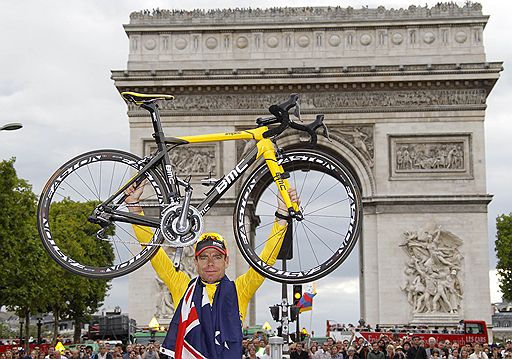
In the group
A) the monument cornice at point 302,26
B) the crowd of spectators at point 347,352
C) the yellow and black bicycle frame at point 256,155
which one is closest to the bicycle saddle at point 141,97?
the yellow and black bicycle frame at point 256,155

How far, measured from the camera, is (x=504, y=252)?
6338cm

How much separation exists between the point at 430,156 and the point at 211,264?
34303 millimetres

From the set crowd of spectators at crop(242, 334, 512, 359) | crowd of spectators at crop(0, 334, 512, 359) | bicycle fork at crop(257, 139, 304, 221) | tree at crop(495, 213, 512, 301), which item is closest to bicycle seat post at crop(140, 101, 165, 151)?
bicycle fork at crop(257, 139, 304, 221)

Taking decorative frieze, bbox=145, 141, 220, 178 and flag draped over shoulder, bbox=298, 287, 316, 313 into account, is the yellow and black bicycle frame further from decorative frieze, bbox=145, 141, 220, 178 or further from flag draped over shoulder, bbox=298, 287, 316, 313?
decorative frieze, bbox=145, 141, 220, 178

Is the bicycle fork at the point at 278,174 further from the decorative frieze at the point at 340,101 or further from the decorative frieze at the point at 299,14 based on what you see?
the decorative frieze at the point at 299,14

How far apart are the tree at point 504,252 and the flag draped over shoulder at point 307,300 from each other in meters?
32.9

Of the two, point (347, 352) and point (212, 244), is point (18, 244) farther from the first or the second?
point (212, 244)

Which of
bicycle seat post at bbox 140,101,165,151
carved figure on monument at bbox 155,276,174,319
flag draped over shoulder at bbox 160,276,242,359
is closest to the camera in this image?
flag draped over shoulder at bbox 160,276,242,359

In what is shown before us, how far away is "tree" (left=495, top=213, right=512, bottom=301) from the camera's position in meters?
63.3

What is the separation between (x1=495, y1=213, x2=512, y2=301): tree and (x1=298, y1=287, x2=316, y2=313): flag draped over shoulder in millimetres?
32946

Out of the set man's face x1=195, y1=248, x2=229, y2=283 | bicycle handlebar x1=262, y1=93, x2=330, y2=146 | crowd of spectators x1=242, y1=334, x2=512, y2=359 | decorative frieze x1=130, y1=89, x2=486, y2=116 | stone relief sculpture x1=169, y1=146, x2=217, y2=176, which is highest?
decorative frieze x1=130, y1=89, x2=486, y2=116

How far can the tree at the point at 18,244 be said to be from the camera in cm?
3994

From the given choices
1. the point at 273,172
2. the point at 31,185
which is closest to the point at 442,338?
the point at 31,185

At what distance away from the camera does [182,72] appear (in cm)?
4078
